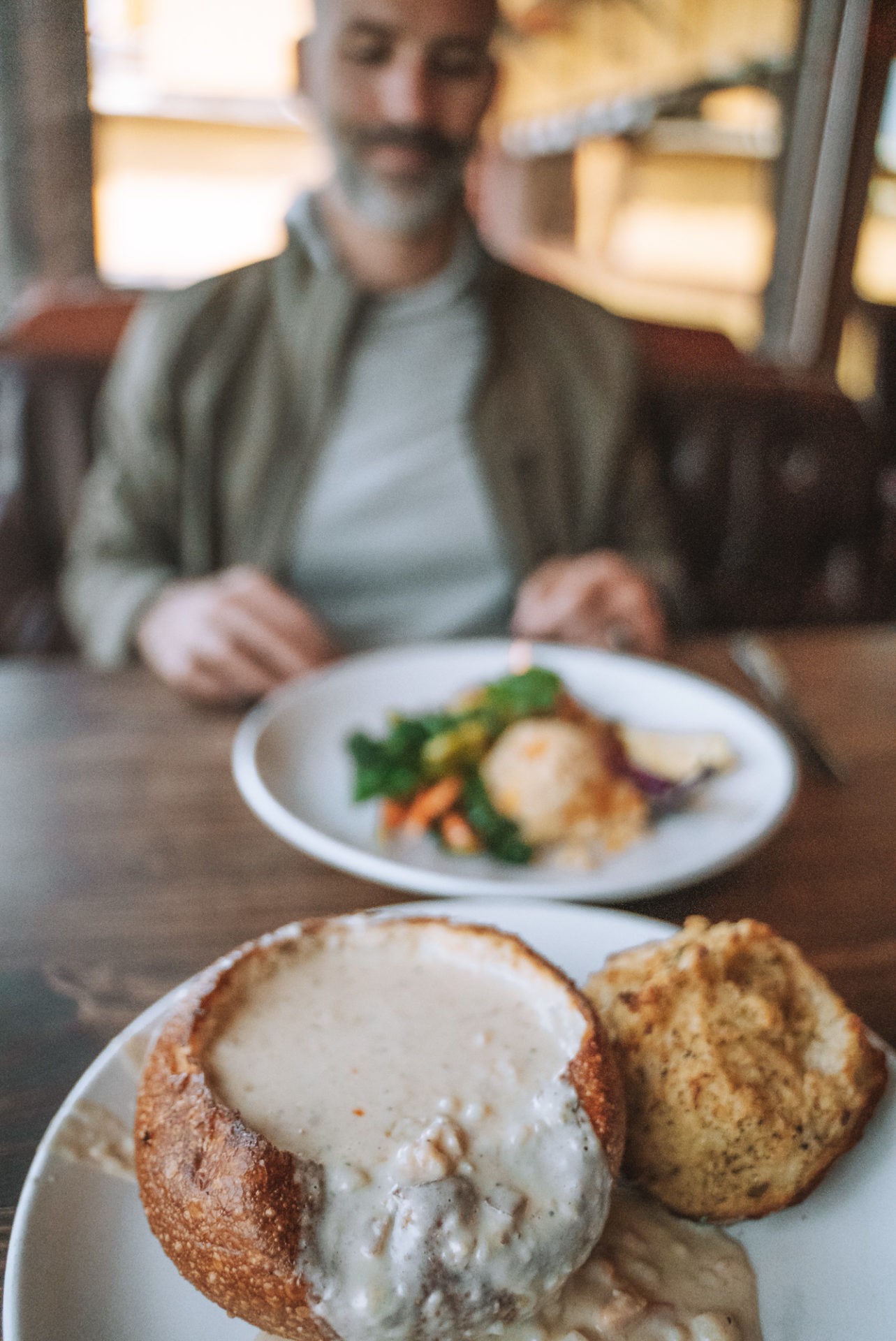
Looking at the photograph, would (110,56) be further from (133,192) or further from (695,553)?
(695,553)

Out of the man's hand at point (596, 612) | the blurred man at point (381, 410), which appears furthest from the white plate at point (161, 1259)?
the blurred man at point (381, 410)

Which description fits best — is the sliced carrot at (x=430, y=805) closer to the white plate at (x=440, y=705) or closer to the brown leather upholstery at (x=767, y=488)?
the white plate at (x=440, y=705)

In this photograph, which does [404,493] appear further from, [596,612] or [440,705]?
[440,705]

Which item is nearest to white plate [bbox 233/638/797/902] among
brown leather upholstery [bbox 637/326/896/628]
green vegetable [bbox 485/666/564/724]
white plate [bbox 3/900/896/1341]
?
green vegetable [bbox 485/666/564/724]

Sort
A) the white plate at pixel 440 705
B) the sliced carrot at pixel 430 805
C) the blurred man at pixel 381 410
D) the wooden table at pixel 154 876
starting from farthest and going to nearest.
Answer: the blurred man at pixel 381 410
the sliced carrot at pixel 430 805
the white plate at pixel 440 705
the wooden table at pixel 154 876

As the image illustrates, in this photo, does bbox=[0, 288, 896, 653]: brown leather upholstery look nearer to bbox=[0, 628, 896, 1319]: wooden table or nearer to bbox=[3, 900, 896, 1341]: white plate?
bbox=[0, 628, 896, 1319]: wooden table

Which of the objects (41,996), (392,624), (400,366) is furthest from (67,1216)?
(400,366)
